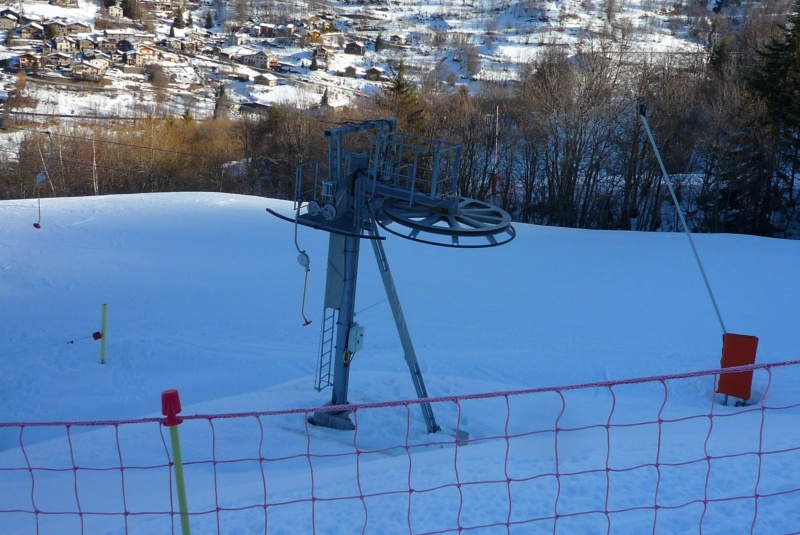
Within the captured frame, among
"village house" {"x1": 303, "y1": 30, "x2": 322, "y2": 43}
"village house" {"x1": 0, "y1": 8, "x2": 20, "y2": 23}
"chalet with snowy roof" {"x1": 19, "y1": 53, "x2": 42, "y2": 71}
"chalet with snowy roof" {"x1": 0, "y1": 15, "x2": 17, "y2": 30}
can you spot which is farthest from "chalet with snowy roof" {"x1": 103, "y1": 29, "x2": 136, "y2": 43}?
"village house" {"x1": 303, "y1": 30, "x2": 322, "y2": 43}

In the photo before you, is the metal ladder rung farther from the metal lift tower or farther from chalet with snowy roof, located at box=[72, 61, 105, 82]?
chalet with snowy roof, located at box=[72, 61, 105, 82]

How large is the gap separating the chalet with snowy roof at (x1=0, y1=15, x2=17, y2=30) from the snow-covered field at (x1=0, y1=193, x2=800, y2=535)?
249 ft

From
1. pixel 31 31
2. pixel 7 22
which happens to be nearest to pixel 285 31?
pixel 31 31

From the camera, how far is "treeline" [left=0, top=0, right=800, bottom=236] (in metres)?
24.4

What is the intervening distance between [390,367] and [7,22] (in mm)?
87621

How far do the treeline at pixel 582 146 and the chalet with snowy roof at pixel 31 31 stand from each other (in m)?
49.9

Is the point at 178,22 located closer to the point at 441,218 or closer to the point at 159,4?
the point at 159,4

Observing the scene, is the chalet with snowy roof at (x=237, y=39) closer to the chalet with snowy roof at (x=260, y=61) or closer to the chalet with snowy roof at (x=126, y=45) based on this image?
the chalet with snowy roof at (x=260, y=61)

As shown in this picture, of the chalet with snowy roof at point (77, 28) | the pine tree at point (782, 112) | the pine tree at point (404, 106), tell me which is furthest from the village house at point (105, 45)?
the pine tree at point (782, 112)

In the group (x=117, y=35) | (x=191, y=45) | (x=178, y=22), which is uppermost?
(x=178, y=22)

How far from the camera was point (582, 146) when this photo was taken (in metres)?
26.1

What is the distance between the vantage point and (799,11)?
2466 cm

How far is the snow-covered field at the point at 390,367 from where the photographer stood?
4434 mm

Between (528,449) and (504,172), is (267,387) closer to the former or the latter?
(528,449)
